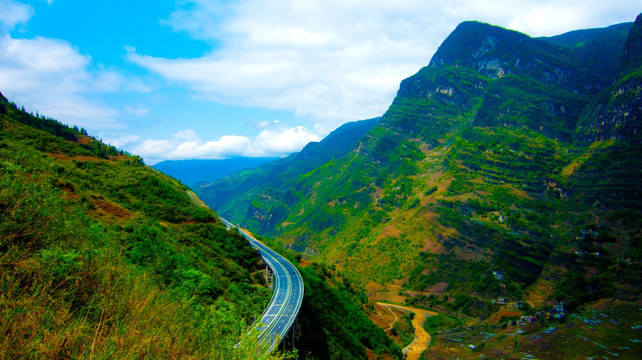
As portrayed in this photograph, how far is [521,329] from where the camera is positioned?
8012cm

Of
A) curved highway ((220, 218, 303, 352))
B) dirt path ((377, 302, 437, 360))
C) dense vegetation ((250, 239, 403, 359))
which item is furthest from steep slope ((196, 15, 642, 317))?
curved highway ((220, 218, 303, 352))

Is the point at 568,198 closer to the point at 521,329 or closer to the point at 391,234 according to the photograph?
the point at 391,234

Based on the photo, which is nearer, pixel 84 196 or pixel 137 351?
pixel 137 351

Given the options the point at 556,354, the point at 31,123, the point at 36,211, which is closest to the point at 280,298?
the point at 36,211

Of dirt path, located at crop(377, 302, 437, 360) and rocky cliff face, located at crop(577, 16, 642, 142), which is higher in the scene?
rocky cliff face, located at crop(577, 16, 642, 142)

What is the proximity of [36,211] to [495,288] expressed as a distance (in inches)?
4749

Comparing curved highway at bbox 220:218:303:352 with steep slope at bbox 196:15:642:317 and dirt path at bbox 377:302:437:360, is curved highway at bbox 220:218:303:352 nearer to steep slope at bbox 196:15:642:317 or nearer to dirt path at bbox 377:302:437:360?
dirt path at bbox 377:302:437:360

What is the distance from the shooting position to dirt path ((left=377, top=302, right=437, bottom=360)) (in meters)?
74.1

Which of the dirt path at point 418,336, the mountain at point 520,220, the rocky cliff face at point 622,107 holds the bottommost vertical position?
the dirt path at point 418,336

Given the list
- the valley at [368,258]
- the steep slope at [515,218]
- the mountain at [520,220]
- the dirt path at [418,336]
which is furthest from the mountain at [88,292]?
the steep slope at [515,218]

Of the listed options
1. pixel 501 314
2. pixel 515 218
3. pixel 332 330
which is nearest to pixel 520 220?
pixel 515 218

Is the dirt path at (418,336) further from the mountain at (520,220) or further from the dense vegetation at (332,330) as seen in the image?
the dense vegetation at (332,330)

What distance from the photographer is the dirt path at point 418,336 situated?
7412 centimetres

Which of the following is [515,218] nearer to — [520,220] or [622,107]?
[520,220]
